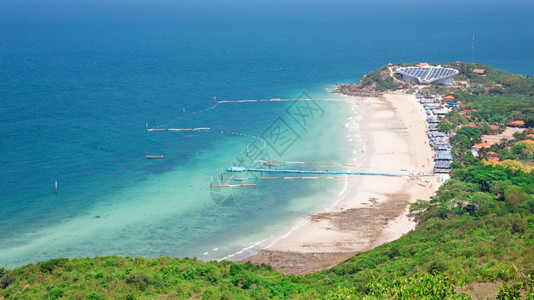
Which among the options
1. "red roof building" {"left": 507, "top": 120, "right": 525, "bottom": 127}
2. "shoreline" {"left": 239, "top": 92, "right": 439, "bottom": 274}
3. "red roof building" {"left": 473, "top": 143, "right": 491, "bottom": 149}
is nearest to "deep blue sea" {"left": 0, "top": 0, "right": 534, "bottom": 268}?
"shoreline" {"left": 239, "top": 92, "right": 439, "bottom": 274}

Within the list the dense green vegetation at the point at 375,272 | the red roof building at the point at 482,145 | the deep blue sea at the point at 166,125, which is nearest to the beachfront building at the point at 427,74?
the deep blue sea at the point at 166,125

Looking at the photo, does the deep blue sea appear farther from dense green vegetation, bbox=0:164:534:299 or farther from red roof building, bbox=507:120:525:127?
red roof building, bbox=507:120:525:127

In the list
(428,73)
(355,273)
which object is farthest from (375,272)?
(428,73)

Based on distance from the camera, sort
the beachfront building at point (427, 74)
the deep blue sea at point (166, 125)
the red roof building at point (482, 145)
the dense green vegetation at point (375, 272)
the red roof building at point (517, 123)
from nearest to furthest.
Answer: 1. the dense green vegetation at point (375, 272)
2. the deep blue sea at point (166, 125)
3. the red roof building at point (482, 145)
4. the red roof building at point (517, 123)
5. the beachfront building at point (427, 74)

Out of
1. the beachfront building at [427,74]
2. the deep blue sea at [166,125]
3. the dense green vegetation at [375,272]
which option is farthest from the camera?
the beachfront building at [427,74]

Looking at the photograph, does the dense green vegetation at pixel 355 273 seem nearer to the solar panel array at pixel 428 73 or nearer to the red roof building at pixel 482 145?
the red roof building at pixel 482 145

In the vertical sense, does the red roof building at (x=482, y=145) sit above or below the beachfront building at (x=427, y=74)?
below
